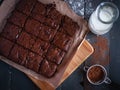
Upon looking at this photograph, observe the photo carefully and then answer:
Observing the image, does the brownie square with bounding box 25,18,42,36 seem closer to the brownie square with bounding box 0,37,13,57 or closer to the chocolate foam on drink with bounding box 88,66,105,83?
the brownie square with bounding box 0,37,13,57

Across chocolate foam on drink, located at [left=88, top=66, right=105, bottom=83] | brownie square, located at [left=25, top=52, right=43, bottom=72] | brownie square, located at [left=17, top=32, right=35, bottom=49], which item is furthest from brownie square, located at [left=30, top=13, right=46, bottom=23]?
chocolate foam on drink, located at [left=88, top=66, right=105, bottom=83]

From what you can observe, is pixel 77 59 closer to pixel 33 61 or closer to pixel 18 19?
pixel 33 61

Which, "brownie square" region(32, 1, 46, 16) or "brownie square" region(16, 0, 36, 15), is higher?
"brownie square" region(32, 1, 46, 16)

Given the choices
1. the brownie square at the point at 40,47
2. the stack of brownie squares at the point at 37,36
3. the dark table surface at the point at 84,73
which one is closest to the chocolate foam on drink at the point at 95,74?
the dark table surface at the point at 84,73

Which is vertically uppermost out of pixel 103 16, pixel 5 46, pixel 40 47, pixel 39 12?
pixel 103 16

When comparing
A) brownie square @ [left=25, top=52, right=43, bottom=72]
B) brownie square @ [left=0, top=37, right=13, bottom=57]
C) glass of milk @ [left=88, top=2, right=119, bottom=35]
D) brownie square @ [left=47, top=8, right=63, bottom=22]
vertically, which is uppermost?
glass of milk @ [left=88, top=2, right=119, bottom=35]

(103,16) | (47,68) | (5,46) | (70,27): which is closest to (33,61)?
(47,68)

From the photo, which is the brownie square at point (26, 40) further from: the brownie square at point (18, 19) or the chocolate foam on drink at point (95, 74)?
the chocolate foam on drink at point (95, 74)
